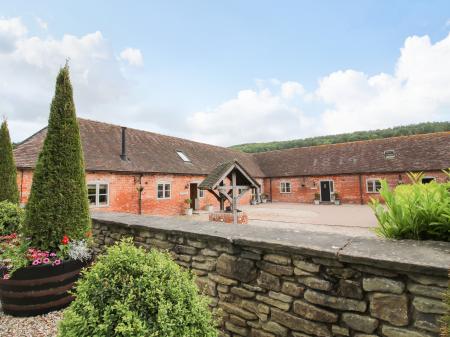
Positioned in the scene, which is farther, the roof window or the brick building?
the roof window

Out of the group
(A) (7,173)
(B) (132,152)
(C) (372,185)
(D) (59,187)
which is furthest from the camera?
(C) (372,185)

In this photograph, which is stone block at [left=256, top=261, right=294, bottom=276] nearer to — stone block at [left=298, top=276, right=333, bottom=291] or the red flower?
stone block at [left=298, top=276, right=333, bottom=291]

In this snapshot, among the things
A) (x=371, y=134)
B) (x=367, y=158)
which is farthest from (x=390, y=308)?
(x=371, y=134)

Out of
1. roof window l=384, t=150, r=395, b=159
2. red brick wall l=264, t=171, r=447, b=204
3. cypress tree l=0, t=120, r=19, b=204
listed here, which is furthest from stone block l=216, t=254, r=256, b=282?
roof window l=384, t=150, r=395, b=159

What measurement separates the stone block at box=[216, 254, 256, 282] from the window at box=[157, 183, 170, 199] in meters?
13.6

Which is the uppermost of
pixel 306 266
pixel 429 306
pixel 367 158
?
pixel 367 158

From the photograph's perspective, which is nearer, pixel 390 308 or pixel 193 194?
pixel 390 308

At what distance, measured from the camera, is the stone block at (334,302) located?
206cm

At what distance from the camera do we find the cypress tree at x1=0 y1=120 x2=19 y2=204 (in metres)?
9.10

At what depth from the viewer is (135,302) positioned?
6.09ft

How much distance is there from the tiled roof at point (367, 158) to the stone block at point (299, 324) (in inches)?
870

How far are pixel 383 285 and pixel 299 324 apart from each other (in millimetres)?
941

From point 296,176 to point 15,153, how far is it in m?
22.3

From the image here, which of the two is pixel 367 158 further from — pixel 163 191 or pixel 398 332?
pixel 398 332
